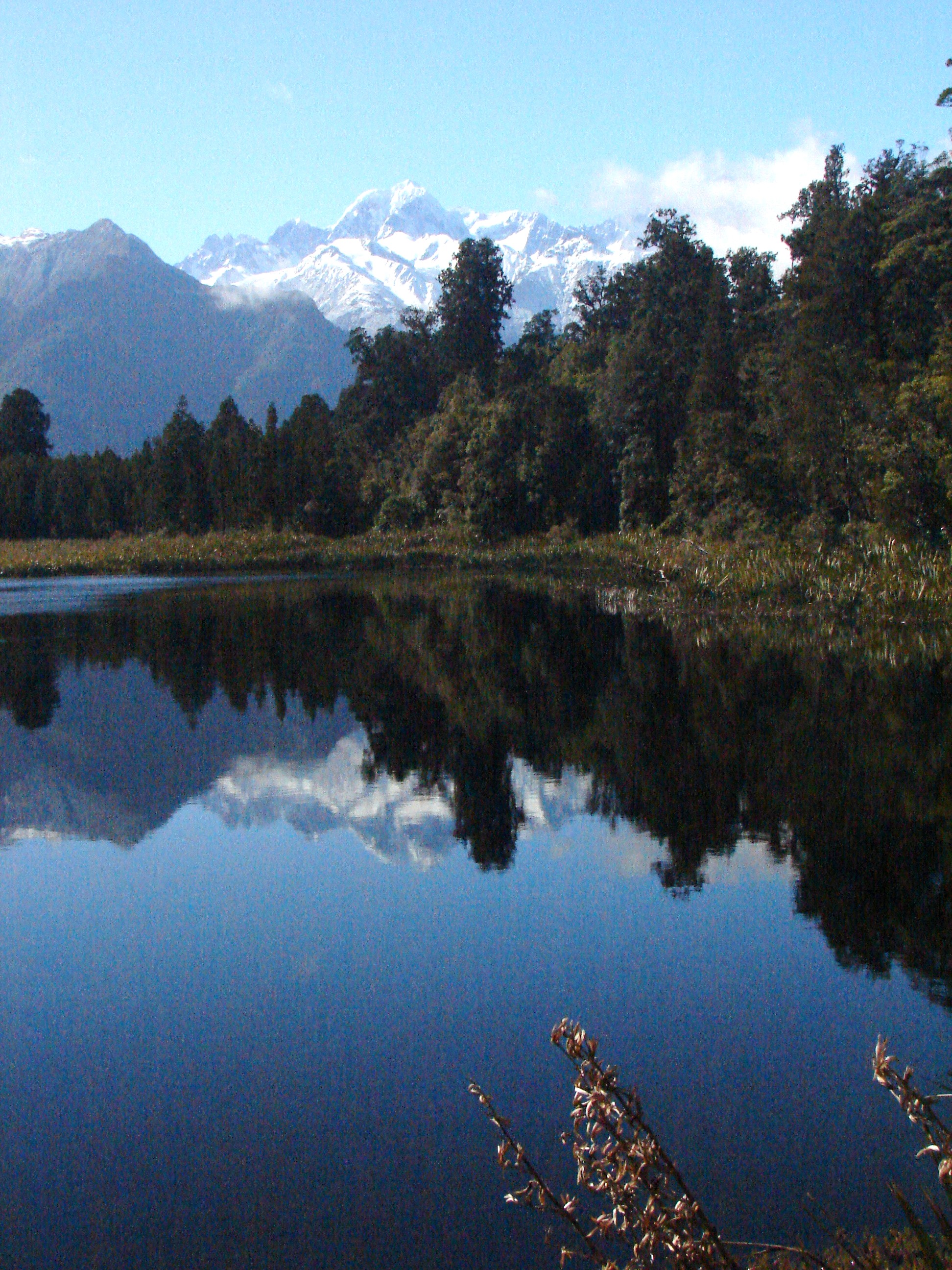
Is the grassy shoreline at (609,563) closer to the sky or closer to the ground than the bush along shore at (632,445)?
closer to the ground

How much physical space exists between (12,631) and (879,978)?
86.9 feet

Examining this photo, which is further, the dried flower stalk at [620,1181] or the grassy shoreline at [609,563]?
the grassy shoreline at [609,563]

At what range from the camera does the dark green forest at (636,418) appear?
39281mm

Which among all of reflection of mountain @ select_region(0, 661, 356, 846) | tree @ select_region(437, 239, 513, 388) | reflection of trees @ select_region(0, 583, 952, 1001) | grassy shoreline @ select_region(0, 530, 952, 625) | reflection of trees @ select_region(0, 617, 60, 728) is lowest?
reflection of trees @ select_region(0, 617, 60, 728)

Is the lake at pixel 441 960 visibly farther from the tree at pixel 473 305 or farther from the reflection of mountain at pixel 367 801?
the tree at pixel 473 305

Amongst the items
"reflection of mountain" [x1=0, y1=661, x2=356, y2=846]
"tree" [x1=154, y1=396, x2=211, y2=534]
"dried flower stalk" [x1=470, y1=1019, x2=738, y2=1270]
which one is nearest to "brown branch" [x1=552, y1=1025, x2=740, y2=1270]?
"dried flower stalk" [x1=470, y1=1019, x2=738, y2=1270]

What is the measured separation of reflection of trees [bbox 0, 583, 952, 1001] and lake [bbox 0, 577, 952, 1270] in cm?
6

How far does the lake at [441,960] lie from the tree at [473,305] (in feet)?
219

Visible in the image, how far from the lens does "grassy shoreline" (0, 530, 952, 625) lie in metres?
25.5

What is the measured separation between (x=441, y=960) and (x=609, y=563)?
42642mm

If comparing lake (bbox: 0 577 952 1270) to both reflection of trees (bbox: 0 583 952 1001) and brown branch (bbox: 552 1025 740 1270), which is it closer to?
reflection of trees (bbox: 0 583 952 1001)

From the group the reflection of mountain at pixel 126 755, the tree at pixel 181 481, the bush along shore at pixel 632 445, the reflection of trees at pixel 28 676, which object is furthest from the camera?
the tree at pixel 181 481

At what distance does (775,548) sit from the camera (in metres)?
34.8

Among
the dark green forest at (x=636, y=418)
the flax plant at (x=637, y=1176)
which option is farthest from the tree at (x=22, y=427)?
the flax plant at (x=637, y=1176)
